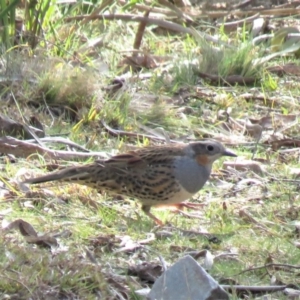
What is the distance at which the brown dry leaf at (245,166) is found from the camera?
8328mm

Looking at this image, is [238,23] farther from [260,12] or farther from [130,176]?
[130,176]

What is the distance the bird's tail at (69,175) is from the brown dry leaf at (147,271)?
1.40 meters

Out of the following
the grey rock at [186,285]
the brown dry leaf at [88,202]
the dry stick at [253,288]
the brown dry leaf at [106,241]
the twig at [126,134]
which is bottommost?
the twig at [126,134]

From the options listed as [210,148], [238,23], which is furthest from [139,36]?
[210,148]

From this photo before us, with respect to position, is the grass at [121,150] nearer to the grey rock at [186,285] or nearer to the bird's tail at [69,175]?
the bird's tail at [69,175]

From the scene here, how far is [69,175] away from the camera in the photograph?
728 cm

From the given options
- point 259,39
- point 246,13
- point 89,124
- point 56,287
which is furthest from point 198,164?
point 246,13

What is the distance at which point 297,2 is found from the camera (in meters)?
12.6

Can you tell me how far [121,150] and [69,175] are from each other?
1.32 meters

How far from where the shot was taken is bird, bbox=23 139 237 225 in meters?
7.32

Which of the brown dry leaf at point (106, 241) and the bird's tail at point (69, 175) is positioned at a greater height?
the bird's tail at point (69, 175)

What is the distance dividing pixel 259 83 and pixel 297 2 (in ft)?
8.31

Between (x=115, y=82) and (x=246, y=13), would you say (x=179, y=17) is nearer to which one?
(x=246, y=13)

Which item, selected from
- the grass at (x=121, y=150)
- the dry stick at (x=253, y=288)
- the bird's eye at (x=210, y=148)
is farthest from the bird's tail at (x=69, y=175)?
the dry stick at (x=253, y=288)
